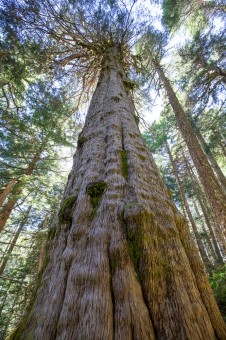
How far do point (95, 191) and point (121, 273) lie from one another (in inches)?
25.5

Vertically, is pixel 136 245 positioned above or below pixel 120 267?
above

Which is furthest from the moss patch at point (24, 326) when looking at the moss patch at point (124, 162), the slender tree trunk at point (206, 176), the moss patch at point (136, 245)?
the slender tree trunk at point (206, 176)

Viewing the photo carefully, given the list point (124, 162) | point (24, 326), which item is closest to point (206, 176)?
point (124, 162)

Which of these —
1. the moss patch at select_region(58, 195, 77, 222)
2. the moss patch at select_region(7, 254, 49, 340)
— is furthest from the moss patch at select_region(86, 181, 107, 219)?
the moss patch at select_region(7, 254, 49, 340)

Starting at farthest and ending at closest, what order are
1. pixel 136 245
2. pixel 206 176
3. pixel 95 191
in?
pixel 206 176, pixel 95 191, pixel 136 245

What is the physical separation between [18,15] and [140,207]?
7.35m

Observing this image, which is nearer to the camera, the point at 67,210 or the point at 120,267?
the point at 120,267

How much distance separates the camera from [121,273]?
0.98 m

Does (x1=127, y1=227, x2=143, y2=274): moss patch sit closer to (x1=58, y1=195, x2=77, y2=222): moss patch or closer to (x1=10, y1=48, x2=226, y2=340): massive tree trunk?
(x1=10, y1=48, x2=226, y2=340): massive tree trunk

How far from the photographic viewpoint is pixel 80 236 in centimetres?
121

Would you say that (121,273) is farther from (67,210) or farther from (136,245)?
(67,210)

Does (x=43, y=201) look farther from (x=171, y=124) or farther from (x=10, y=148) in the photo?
(x=171, y=124)

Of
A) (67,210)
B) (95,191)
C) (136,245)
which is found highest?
(95,191)

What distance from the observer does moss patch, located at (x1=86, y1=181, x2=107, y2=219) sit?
1435mm
